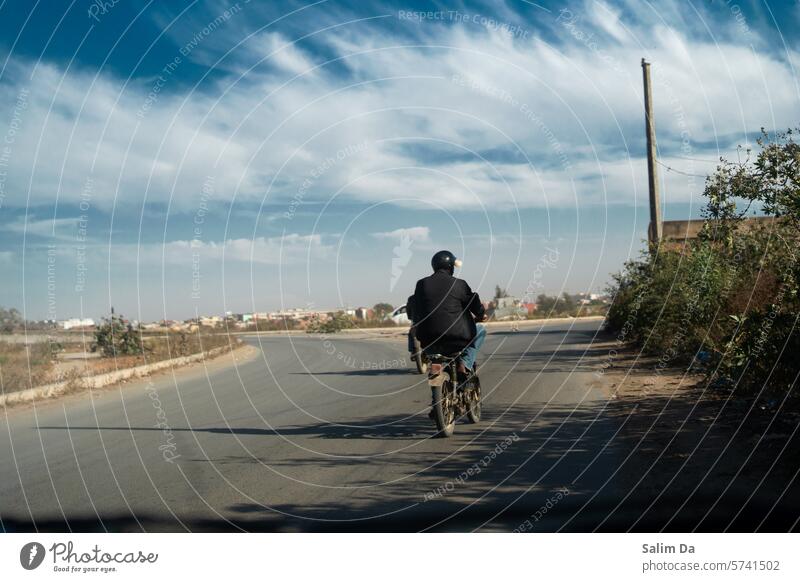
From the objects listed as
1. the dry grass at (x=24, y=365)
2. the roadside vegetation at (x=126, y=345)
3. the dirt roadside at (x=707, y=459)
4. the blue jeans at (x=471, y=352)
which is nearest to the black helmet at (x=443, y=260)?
the blue jeans at (x=471, y=352)

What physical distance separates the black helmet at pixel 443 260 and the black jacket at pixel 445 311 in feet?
0.24

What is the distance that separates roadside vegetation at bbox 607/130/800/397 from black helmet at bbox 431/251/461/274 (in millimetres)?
2986

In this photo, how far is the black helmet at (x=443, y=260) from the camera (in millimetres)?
8812

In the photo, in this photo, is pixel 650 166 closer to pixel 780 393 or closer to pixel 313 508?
pixel 780 393

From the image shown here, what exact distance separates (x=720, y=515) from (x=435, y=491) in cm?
203

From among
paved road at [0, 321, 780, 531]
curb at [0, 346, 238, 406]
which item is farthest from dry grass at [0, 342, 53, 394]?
paved road at [0, 321, 780, 531]

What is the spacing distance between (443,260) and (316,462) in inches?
106

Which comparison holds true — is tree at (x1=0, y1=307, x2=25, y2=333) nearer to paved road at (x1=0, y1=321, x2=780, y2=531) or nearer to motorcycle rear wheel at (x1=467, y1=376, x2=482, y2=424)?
paved road at (x1=0, y1=321, x2=780, y2=531)

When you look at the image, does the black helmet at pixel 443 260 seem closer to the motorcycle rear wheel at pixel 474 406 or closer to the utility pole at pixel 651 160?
the motorcycle rear wheel at pixel 474 406

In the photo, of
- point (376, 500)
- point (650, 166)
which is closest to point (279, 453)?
point (376, 500)

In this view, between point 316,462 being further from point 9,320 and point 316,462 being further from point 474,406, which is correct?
point 9,320

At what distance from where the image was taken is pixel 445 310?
859 cm
